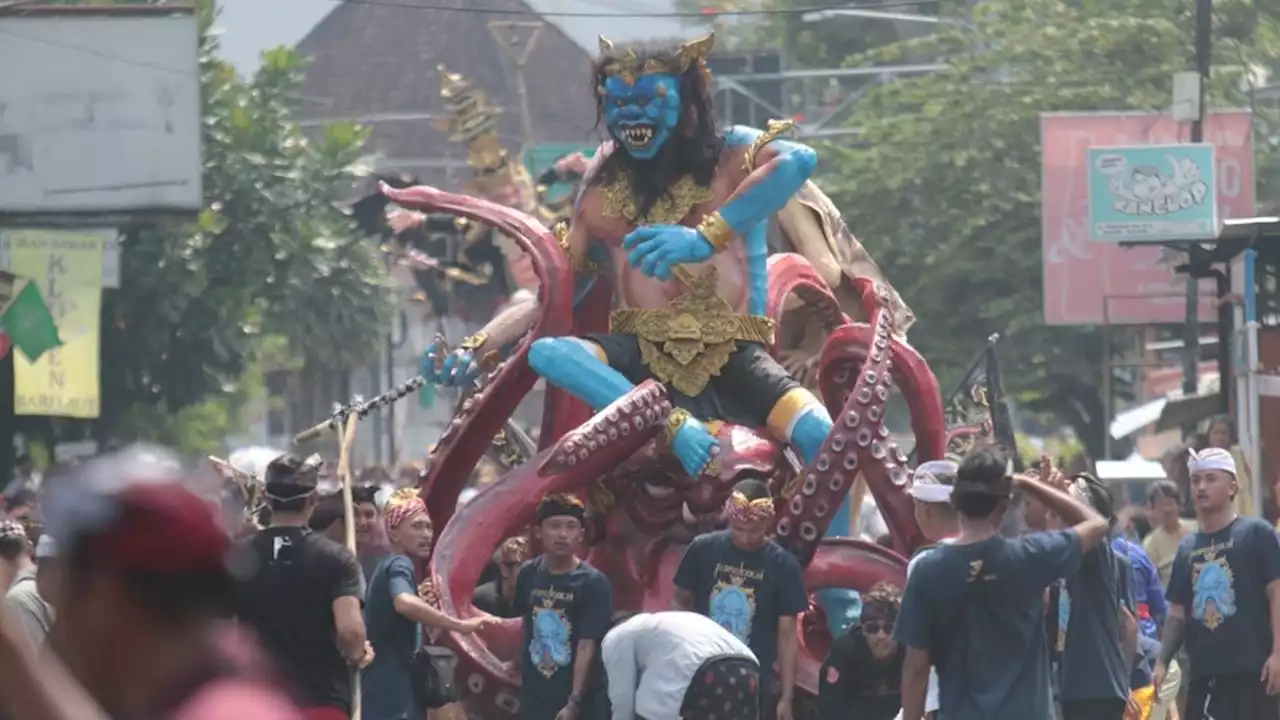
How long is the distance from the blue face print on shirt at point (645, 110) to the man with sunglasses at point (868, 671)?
266 centimetres

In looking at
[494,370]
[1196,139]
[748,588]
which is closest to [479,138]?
[1196,139]

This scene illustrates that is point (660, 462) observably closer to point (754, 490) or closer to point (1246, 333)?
point (754, 490)

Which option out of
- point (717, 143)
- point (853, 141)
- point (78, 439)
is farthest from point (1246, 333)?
point (853, 141)

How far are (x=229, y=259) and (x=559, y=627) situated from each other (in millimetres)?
23919

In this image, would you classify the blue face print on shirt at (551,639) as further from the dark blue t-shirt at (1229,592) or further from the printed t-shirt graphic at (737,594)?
the dark blue t-shirt at (1229,592)

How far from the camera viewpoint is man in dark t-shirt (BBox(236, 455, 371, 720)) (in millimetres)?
8414

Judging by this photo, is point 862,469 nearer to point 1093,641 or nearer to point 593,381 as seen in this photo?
point 593,381

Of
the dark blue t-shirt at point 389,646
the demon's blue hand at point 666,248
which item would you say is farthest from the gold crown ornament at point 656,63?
the dark blue t-shirt at point 389,646

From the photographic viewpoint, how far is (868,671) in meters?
11.2

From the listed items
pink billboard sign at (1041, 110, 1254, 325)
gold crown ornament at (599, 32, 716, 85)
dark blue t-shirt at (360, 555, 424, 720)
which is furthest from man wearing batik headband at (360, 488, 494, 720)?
pink billboard sign at (1041, 110, 1254, 325)

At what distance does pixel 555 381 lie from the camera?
1313 centimetres

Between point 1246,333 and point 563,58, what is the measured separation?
157ft

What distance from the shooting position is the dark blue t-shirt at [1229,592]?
→ 1092 cm

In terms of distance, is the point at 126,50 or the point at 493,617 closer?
the point at 493,617
